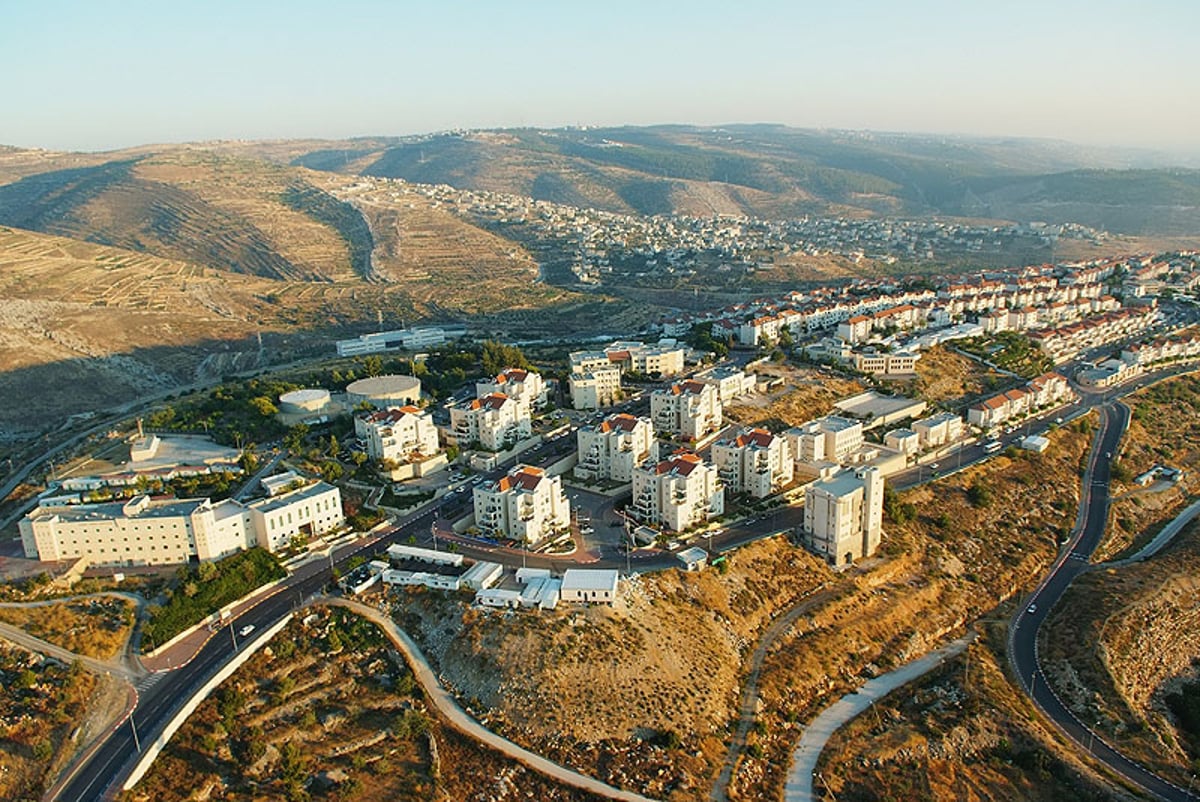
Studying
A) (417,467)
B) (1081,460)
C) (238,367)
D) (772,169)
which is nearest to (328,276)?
(238,367)

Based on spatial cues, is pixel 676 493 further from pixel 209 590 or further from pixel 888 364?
pixel 888 364

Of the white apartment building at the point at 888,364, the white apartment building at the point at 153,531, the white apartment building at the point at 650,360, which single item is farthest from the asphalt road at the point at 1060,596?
the white apartment building at the point at 153,531

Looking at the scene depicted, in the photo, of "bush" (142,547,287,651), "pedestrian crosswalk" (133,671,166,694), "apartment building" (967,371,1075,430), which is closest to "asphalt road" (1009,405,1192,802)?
"apartment building" (967,371,1075,430)

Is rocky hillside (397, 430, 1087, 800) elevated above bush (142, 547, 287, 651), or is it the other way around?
bush (142, 547, 287, 651)

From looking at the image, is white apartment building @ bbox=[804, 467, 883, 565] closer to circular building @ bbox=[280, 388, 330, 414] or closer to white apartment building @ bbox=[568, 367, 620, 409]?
white apartment building @ bbox=[568, 367, 620, 409]

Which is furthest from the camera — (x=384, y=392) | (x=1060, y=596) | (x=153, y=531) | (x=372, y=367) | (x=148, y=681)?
(x=372, y=367)

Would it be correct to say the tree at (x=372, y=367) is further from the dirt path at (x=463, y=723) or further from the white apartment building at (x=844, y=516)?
the white apartment building at (x=844, y=516)

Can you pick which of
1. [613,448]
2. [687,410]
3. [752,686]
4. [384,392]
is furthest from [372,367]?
[752,686]
